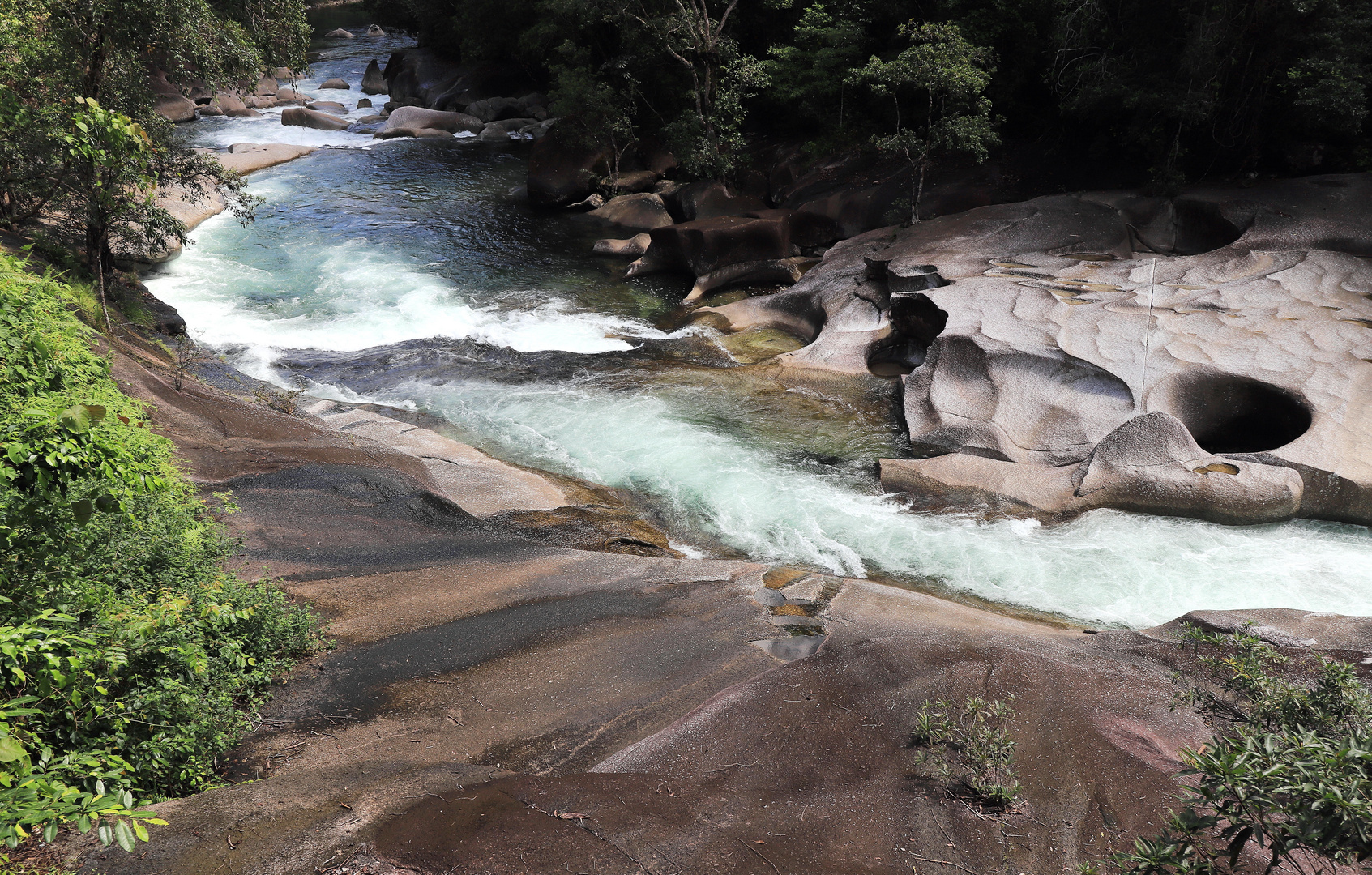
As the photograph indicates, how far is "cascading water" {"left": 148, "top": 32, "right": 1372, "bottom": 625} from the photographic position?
9062 mm

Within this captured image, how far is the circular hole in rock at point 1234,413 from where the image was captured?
34.7 feet

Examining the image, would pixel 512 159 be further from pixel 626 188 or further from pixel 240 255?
pixel 240 255

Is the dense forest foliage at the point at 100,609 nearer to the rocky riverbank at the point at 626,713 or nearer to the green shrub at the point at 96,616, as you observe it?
the green shrub at the point at 96,616

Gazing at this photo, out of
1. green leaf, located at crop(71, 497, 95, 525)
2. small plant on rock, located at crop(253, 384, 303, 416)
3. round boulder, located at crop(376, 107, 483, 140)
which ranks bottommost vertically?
small plant on rock, located at crop(253, 384, 303, 416)

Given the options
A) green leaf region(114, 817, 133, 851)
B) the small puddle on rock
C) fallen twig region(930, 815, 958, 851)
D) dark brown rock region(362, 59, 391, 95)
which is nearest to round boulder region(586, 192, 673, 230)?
the small puddle on rock

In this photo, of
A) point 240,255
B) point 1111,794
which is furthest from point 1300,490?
point 240,255

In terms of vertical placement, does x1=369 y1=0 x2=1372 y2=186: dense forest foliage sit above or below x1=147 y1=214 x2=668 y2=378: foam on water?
above

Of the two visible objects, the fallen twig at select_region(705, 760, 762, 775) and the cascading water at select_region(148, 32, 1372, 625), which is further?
the cascading water at select_region(148, 32, 1372, 625)

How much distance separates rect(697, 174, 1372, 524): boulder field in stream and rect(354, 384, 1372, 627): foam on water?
400 mm

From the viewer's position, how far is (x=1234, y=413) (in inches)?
432

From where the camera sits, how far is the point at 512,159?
3069cm

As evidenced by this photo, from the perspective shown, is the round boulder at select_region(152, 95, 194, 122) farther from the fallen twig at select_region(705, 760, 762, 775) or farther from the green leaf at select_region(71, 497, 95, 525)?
the fallen twig at select_region(705, 760, 762, 775)

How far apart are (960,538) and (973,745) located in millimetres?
5570

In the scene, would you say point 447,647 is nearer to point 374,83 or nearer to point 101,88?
point 101,88
